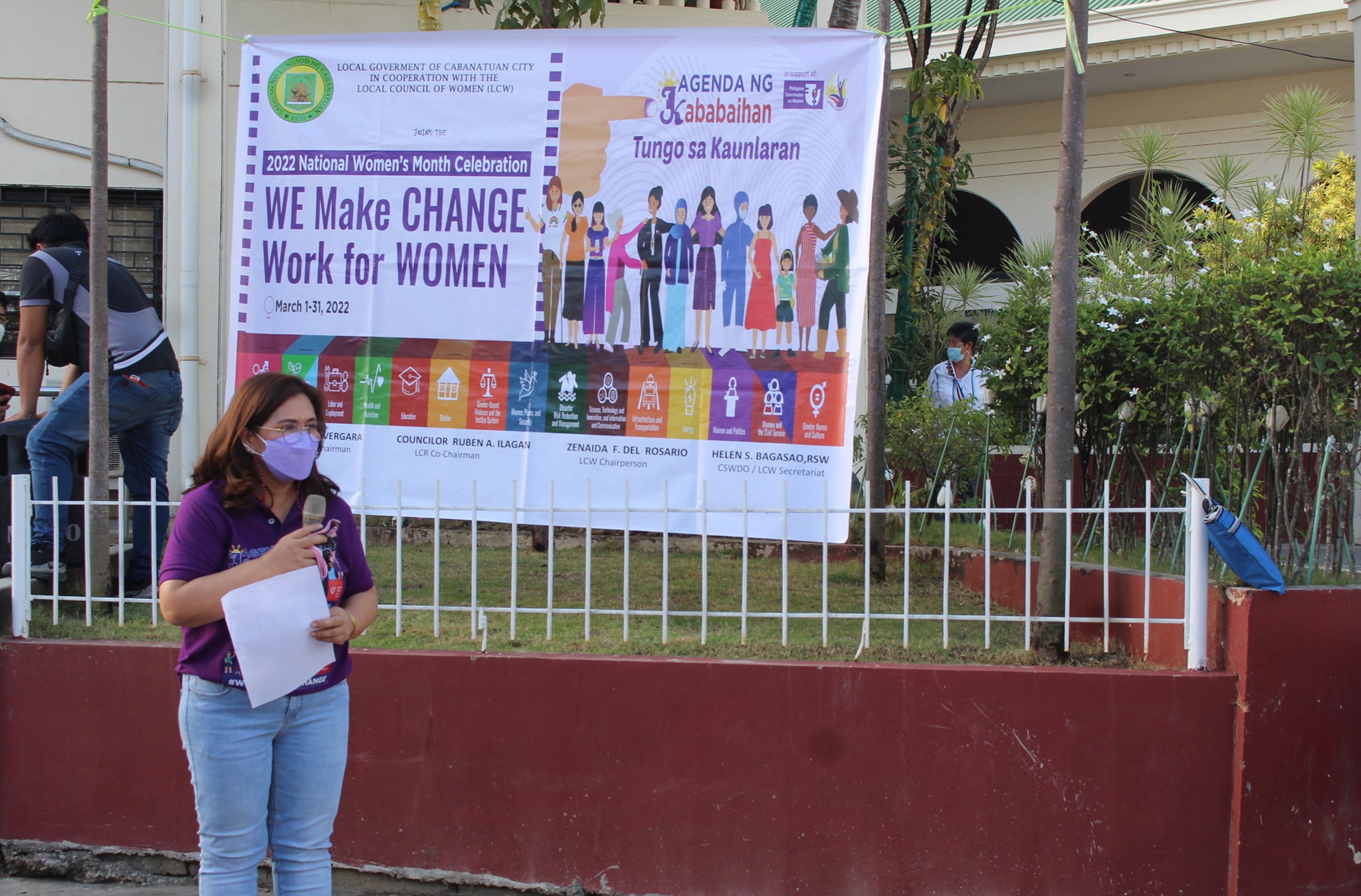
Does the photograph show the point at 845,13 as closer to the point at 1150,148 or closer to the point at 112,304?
the point at 112,304

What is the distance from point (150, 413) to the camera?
16.5ft

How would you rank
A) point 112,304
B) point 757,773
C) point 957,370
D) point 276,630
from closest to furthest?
point 276,630 → point 757,773 → point 112,304 → point 957,370

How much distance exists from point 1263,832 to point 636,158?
3296 mm

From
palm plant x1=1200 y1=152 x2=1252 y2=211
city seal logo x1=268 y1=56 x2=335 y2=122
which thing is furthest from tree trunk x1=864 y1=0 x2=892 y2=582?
palm plant x1=1200 y1=152 x2=1252 y2=211

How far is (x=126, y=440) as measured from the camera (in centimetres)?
507

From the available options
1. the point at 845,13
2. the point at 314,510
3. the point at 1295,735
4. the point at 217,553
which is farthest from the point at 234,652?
the point at 845,13

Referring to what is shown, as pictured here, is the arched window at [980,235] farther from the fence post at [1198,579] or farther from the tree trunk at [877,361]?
the fence post at [1198,579]

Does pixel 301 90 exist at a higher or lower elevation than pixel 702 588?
higher

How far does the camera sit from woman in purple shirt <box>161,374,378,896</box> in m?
2.64

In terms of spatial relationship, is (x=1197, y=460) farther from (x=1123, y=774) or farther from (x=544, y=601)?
(x=544, y=601)

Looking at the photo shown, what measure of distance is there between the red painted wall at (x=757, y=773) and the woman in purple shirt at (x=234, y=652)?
108 centimetres

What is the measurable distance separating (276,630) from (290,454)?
429mm

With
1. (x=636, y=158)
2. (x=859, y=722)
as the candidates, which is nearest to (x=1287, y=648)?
(x=859, y=722)

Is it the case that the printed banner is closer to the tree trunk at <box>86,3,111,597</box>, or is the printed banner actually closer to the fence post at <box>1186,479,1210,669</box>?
the tree trunk at <box>86,3,111,597</box>
